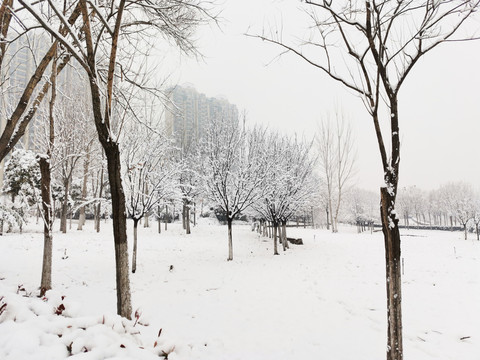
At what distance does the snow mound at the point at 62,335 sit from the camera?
1905 millimetres

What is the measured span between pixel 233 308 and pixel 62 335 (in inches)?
160

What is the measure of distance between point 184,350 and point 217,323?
2.23m

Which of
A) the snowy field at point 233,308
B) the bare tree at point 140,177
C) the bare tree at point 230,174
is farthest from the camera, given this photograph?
the bare tree at point 230,174

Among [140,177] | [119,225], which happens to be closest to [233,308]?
[119,225]

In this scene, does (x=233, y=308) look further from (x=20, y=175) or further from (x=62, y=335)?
(x=20, y=175)

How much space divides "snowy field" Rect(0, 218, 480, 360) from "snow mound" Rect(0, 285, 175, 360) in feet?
0.03

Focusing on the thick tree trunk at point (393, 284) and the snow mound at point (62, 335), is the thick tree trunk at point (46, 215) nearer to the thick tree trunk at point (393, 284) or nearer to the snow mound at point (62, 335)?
the snow mound at point (62, 335)

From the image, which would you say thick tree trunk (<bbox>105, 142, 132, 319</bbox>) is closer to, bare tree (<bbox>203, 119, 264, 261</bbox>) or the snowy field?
the snowy field

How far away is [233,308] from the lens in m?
5.73

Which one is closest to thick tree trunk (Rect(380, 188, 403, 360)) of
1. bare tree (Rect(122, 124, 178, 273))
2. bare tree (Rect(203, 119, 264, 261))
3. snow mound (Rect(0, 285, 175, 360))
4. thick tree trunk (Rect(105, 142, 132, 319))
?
snow mound (Rect(0, 285, 175, 360))

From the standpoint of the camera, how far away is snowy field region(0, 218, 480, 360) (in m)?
2.37

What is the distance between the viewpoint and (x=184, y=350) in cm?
291

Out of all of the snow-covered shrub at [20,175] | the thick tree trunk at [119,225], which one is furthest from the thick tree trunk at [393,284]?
the snow-covered shrub at [20,175]

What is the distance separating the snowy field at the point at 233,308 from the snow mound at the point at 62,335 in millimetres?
10
